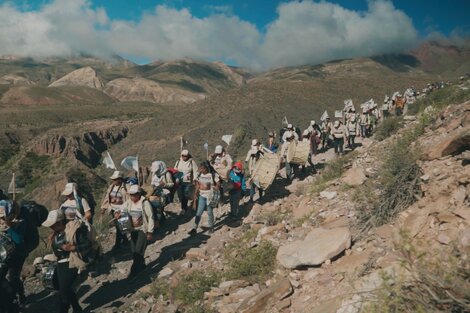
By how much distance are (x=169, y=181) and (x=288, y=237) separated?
3.75 m

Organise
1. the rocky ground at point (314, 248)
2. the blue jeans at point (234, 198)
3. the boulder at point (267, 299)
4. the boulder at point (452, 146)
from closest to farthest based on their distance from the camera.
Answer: the rocky ground at point (314, 248) < the boulder at point (267, 299) < the boulder at point (452, 146) < the blue jeans at point (234, 198)

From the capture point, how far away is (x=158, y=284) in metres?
6.76

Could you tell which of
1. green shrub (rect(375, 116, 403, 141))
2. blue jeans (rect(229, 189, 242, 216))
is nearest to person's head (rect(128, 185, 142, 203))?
blue jeans (rect(229, 189, 242, 216))

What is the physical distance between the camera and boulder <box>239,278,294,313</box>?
206 inches

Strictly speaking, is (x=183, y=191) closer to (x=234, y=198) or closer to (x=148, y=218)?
(x=234, y=198)

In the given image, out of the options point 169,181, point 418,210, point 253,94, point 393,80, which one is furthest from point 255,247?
point 393,80

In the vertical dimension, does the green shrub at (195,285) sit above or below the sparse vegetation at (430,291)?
below

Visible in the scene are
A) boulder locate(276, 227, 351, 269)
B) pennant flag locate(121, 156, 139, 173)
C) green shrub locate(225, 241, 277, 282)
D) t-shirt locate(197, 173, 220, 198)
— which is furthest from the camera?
pennant flag locate(121, 156, 139, 173)

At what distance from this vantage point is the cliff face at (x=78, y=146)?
5331 centimetres

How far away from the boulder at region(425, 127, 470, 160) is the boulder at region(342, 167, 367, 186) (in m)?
1.72

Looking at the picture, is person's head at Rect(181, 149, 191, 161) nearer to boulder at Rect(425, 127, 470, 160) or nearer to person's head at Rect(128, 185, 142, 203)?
person's head at Rect(128, 185, 142, 203)

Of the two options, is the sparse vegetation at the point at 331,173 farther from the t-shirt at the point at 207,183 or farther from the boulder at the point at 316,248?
the boulder at the point at 316,248

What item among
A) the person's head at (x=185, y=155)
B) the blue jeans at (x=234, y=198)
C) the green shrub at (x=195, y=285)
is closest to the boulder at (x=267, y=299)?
the green shrub at (x=195, y=285)

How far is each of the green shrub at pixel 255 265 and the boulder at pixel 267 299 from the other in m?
0.76
